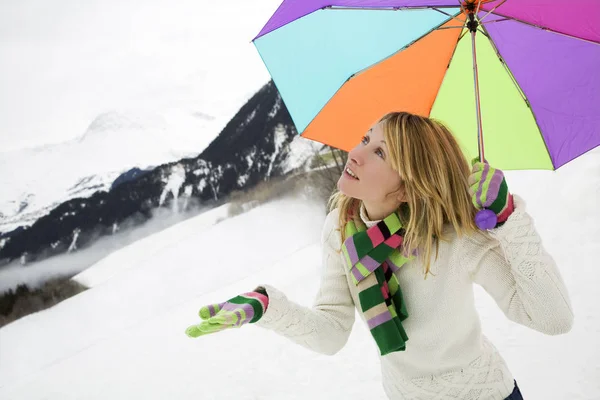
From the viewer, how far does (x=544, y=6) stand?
1.29 meters

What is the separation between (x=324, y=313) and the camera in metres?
1.19

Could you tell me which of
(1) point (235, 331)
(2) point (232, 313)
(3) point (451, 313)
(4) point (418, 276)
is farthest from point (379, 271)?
(1) point (235, 331)

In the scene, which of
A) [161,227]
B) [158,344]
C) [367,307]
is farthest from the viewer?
[161,227]

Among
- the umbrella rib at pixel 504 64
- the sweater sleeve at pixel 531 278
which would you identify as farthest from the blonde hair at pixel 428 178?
the umbrella rib at pixel 504 64

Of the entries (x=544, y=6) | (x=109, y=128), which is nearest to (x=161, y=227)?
(x=109, y=128)

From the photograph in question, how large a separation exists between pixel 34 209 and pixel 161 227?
930 millimetres

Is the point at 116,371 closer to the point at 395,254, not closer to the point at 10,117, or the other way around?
the point at 10,117

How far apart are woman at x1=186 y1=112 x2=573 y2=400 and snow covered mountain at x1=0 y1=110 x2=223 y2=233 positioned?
9.08ft

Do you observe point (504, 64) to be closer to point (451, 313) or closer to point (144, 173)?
point (451, 313)

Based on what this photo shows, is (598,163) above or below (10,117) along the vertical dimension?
below

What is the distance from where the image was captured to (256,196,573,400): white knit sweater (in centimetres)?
97

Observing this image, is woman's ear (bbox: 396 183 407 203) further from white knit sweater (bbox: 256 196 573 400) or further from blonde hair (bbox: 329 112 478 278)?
white knit sweater (bbox: 256 196 573 400)

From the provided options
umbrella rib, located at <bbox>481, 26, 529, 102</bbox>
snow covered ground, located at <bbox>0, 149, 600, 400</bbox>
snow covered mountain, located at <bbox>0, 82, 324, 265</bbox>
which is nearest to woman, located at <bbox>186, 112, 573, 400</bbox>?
umbrella rib, located at <bbox>481, 26, 529, 102</bbox>

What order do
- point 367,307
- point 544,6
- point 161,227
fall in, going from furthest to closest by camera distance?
point 161,227 < point 544,6 < point 367,307
